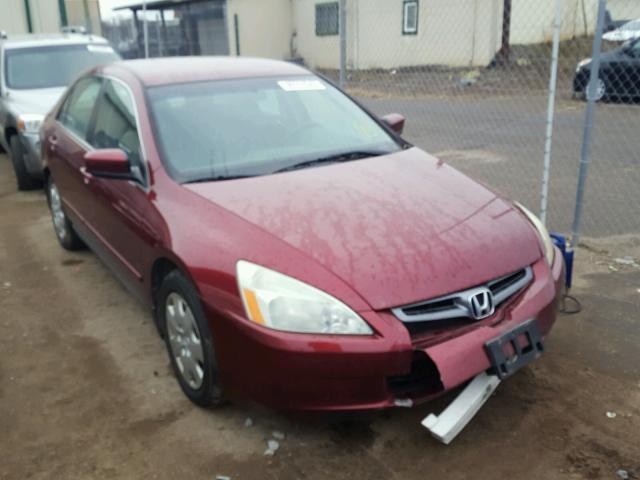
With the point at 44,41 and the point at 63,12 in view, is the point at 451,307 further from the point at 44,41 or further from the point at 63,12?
the point at 63,12

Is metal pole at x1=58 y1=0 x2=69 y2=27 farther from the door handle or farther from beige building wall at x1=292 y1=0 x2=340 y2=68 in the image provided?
beige building wall at x1=292 y1=0 x2=340 y2=68

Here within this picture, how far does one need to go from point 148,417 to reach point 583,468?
1.98m

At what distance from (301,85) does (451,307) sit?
82.2 inches

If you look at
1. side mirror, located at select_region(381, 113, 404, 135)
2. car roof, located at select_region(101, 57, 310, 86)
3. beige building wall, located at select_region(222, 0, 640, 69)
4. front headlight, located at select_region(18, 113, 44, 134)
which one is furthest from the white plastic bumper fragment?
beige building wall, located at select_region(222, 0, 640, 69)

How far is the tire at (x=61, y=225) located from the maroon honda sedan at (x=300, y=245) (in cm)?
123

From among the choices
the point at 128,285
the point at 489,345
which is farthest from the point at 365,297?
the point at 128,285

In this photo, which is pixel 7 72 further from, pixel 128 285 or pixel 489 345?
→ pixel 489 345

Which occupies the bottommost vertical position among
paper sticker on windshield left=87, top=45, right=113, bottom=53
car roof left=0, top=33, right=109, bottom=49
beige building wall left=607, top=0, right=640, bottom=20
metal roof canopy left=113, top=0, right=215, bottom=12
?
paper sticker on windshield left=87, top=45, right=113, bottom=53

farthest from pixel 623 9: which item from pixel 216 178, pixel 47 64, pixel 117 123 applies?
pixel 216 178

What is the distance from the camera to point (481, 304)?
104 inches

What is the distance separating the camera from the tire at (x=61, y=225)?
526 centimetres

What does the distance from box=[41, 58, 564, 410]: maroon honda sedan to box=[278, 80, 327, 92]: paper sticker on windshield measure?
0.01 metres

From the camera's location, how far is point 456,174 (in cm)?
359

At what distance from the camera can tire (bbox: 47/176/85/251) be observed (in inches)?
207
